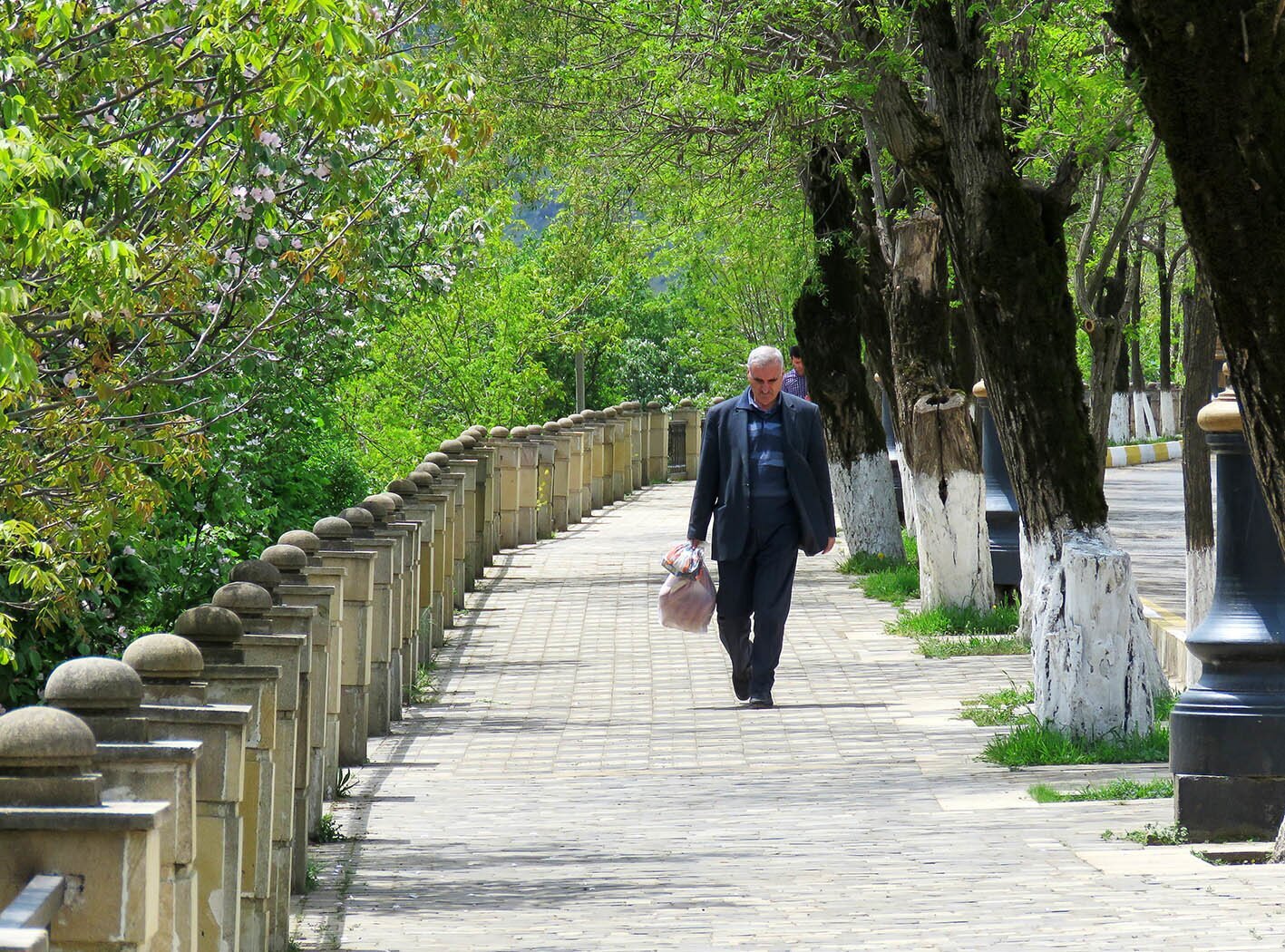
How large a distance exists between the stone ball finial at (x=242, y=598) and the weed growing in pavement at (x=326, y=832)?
214 centimetres

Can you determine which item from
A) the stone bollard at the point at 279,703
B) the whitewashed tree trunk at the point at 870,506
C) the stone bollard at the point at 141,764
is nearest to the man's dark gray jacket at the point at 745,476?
the stone bollard at the point at 279,703

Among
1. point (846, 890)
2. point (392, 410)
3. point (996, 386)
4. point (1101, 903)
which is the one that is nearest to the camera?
point (1101, 903)

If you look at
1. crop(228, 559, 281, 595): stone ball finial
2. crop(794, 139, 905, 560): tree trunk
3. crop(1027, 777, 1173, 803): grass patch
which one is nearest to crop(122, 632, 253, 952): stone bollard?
crop(228, 559, 281, 595): stone ball finial

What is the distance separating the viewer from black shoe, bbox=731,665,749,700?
12398 mm

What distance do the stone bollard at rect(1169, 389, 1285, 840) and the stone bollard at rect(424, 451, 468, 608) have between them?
856cm

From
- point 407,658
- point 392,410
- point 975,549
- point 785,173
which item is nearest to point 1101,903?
point 407,658

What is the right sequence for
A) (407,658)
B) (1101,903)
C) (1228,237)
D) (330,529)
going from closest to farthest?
1. (1228,237)
2. (1101,903)
3. (330,529)
4. (407,658)

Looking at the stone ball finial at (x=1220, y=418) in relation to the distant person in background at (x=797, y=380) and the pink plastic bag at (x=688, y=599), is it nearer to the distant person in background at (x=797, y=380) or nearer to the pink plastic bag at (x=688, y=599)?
the pink plastic bag at (x=688, y=599)

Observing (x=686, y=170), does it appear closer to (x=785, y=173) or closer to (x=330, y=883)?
(x=785, y=173)

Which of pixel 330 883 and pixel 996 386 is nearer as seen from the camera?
pixel 330 883

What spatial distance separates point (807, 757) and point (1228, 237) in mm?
4916

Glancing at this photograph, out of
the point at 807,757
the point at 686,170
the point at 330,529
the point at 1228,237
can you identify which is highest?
the point at 686,170

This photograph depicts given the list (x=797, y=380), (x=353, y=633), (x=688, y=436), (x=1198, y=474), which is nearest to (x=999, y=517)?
(x=1198, y=474)

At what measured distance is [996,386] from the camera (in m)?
10.8
